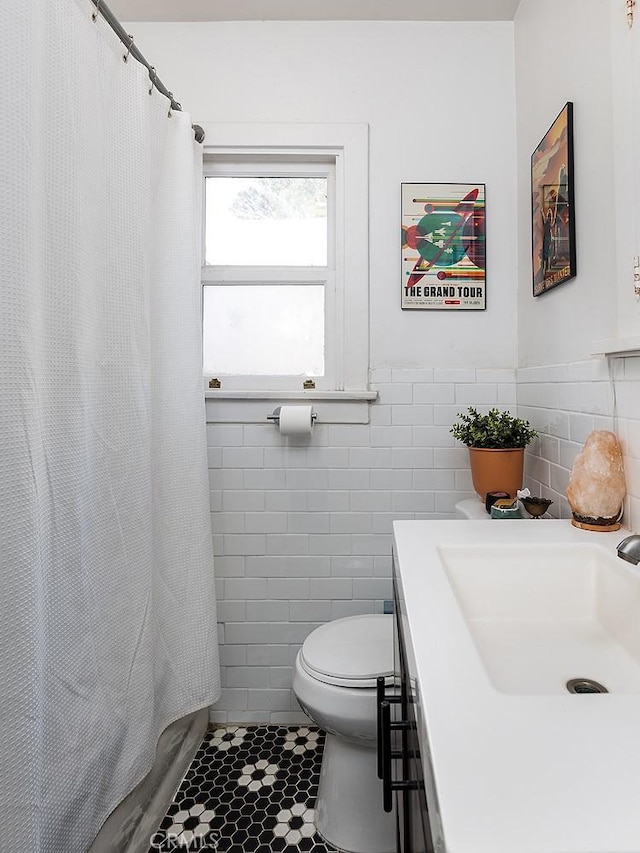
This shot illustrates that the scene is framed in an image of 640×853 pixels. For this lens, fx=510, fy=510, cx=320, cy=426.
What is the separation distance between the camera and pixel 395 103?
186cm

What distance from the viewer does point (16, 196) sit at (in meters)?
0.84

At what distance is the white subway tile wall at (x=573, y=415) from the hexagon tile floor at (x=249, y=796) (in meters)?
1.14

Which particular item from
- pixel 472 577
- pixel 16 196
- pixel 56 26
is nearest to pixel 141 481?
pixel 16 196

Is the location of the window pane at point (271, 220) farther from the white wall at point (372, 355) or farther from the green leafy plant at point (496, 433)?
the green leafy plant at point (496, 433)

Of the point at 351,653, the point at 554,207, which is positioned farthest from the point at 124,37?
the point at 351,653

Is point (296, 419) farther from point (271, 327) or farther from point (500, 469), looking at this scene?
point (500, 469)

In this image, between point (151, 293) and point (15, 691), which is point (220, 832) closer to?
point (15, 691)

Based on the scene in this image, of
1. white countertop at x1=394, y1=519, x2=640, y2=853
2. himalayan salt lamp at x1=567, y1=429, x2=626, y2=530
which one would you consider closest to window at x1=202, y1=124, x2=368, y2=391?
himalayan salt lamp at x1=567, y1=429, x2=626, y2=530

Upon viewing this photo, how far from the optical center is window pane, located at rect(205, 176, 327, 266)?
1.96 meters

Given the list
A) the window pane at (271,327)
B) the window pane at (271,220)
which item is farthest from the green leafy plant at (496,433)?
the window pane at (271,220)

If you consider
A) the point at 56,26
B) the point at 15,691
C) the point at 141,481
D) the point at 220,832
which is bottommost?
the point at 220,832

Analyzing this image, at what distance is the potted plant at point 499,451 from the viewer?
1612 mm

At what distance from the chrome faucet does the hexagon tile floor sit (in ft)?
3.77

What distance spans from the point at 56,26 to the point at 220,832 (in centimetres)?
196
